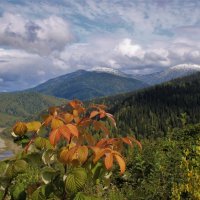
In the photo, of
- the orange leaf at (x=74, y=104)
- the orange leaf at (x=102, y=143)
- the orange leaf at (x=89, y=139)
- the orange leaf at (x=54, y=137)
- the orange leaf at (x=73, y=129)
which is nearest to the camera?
the orange leaf at (x=54, y=137)

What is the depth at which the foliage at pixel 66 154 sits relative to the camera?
10.5ft

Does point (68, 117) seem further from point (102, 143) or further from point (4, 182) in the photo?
point (4, 182)

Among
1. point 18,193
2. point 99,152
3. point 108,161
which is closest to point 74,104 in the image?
point 99,152

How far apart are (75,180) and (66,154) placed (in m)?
0.28

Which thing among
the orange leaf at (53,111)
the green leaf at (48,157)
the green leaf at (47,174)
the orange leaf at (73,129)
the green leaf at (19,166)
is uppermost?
the orange leaf at (53,111)

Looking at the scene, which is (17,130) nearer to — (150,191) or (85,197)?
(85,197)

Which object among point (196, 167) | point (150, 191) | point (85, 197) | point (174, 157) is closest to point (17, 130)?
point (85, 197)

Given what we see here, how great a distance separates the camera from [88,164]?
136 inches

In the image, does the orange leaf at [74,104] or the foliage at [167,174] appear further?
the foliage at [167,174]

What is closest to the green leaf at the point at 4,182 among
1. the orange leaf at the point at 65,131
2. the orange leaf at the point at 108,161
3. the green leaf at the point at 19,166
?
the green leaf at the point at 19,166

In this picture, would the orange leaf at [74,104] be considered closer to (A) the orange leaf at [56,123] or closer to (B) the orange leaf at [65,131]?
(A) the orange leaf at [56,123]

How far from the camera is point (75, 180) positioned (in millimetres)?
3109

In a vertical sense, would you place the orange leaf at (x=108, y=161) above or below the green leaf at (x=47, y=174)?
above

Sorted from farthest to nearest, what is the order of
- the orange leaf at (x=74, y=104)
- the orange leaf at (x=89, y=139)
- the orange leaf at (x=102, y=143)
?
the orange leaf at (x=74, y=104) < the orange leaf at (x=89, y=139) < the orange leaf at (x=102, y=143)
